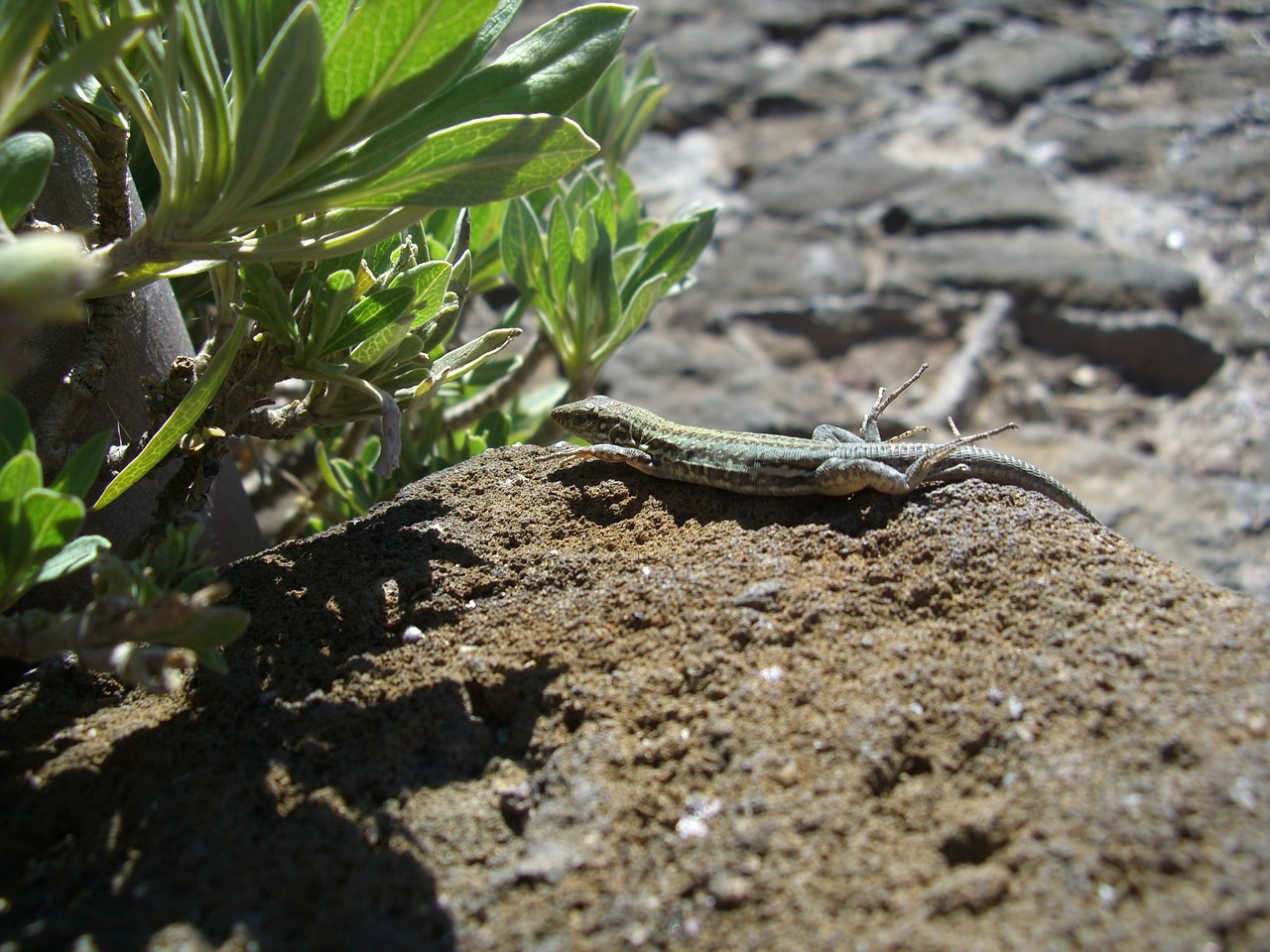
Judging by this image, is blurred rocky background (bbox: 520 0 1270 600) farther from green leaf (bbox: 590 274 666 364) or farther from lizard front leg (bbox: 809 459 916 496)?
lizard front leg (bbox: 809 459 916 496)

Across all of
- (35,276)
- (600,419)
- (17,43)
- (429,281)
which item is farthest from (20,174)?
(600,419)

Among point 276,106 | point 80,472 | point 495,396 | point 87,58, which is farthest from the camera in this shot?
point 495,396

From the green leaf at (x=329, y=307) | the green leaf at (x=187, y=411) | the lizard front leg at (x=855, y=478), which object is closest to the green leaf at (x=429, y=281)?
the green leaf at (x=329, y=307)

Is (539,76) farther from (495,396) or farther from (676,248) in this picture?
(495,396)

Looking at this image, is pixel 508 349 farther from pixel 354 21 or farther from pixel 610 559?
pixel 354 21

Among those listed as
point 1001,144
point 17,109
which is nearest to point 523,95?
point 17,109

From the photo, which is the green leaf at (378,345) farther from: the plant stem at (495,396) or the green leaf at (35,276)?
the plant stem at (495,396)

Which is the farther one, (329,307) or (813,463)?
(813,463)
